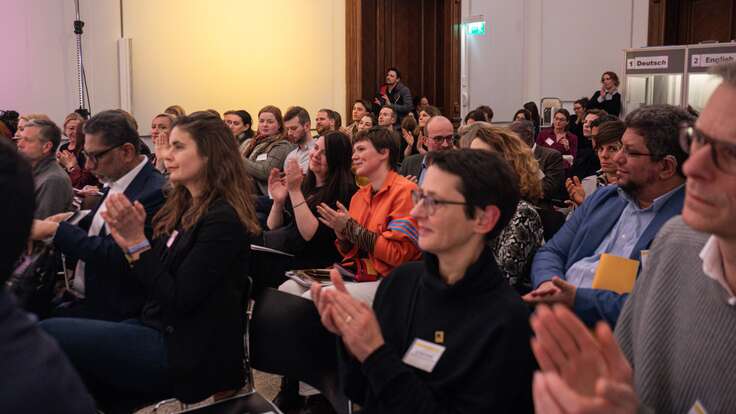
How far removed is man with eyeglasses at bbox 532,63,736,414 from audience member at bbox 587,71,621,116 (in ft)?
32.3

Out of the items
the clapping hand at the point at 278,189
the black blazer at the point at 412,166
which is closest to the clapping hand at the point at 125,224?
the clapping hand at the point at 278,189

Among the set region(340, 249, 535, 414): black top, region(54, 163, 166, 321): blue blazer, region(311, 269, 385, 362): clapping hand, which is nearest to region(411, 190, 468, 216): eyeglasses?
region(340, 249, 535, 414): black top

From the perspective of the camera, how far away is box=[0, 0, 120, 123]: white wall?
8.73 metres

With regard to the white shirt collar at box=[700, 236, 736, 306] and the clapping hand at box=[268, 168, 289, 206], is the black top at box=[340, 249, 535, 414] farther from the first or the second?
the clapping hand at box=[268, 168, 289, 206]

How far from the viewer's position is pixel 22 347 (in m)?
1.05

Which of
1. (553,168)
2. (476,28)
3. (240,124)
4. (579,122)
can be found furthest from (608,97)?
(240,124)

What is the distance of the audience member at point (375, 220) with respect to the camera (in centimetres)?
320

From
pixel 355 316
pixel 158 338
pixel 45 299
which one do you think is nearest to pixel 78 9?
pixel 45 299

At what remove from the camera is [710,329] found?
127cm

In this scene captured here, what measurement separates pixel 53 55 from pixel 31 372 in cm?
902

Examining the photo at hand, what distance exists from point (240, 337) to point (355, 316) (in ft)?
3.25

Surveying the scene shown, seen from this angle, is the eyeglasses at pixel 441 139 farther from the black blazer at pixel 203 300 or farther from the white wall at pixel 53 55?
the white wall at pixel 53 55

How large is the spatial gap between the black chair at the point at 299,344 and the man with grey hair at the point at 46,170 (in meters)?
1.68

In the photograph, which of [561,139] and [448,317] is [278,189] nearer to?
[448,317]
